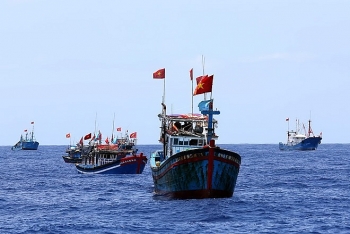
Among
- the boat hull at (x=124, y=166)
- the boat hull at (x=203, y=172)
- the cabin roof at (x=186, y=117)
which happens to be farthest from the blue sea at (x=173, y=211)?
the boat hull at (x=124, y=166)

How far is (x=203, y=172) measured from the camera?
44.7m

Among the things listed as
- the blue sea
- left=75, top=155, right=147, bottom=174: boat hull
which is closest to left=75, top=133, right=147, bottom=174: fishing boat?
left=75, top=155, right=147, bottom=174: boat hull

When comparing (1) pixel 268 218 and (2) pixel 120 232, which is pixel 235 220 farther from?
(2) pixel 120 232

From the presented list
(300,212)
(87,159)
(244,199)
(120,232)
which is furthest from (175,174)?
(87,159)

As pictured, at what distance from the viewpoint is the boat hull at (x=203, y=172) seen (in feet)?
145

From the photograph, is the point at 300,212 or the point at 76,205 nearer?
the point at 300,212

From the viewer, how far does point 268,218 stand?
1540 inches

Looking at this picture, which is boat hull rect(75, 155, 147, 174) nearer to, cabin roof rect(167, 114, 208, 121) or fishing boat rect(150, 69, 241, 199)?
cabin roof rect(167, 114, 208, 121)

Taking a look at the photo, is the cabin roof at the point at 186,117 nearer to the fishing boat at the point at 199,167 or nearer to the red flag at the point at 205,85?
the fishing boat at the point at 199,167

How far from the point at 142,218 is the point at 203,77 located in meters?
12.4

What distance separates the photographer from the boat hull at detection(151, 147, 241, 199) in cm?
4431

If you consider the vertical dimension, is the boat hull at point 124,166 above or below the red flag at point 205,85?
below

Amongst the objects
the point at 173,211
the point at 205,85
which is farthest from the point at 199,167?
the point at 205,85

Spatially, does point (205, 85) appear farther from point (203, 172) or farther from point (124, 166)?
point (124, 166)
